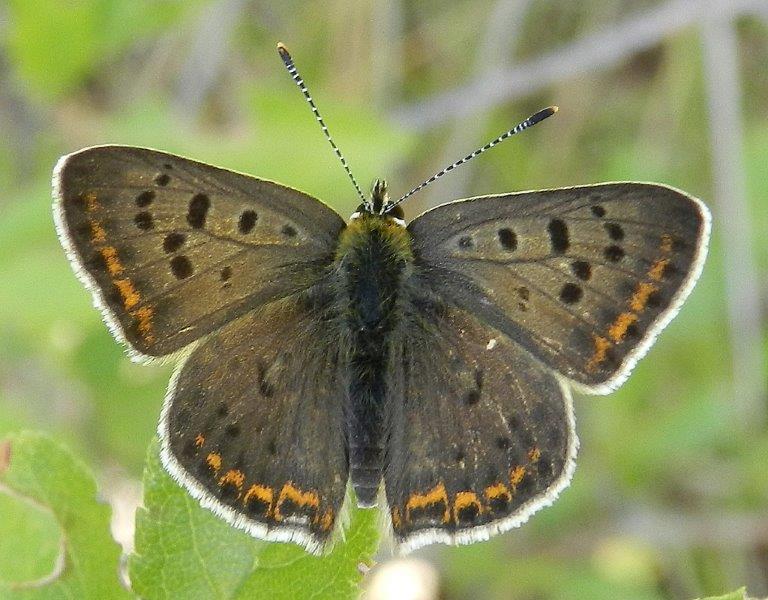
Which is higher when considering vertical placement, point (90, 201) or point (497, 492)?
point (90, 201)

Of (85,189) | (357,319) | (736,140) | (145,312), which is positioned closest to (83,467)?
(145,312)

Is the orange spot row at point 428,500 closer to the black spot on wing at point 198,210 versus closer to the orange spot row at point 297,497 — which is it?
the orange spot row at point 297,497

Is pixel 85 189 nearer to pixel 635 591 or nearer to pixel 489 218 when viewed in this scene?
pixel 489 218

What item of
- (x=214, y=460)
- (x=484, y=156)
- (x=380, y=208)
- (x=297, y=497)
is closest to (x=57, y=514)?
(x=214, y=460)

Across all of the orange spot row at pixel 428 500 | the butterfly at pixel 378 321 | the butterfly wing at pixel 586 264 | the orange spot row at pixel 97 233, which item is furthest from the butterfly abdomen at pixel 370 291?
the orange spot row at pixel 97 233

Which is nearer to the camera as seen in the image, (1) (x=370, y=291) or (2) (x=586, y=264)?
(2) (x=586, y=264)

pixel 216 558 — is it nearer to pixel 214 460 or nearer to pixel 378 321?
pixel 214 460
